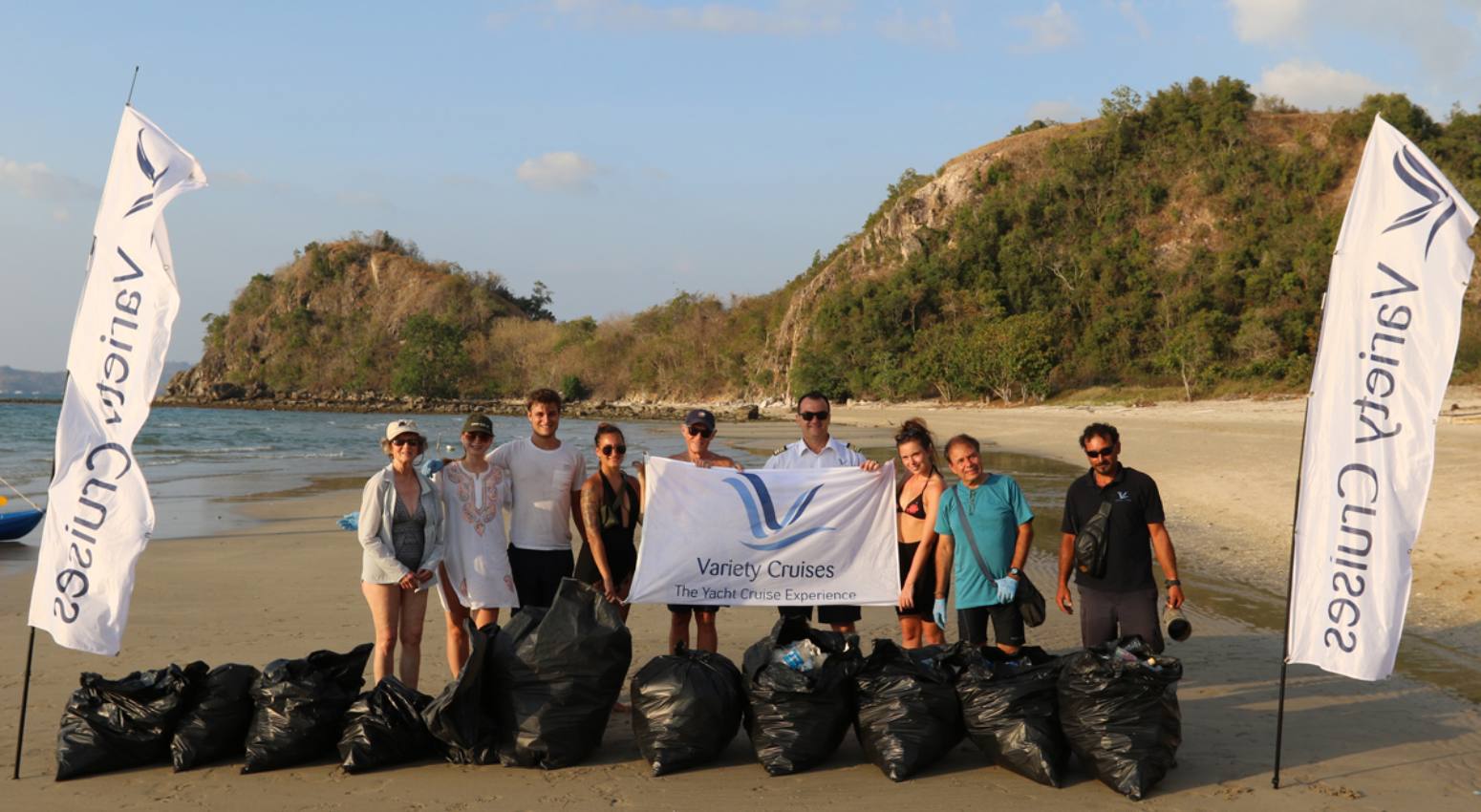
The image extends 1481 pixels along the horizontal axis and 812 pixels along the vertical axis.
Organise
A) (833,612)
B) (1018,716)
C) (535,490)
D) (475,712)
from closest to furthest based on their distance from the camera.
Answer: (1018,716) → (475,712) → (535,490) → (833,612)

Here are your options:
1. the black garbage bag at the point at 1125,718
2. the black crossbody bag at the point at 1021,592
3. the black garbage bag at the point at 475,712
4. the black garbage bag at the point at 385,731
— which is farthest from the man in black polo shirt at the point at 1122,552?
the black garbage bag at the point at 385,731

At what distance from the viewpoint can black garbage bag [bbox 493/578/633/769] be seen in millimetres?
4758

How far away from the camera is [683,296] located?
90.8 m

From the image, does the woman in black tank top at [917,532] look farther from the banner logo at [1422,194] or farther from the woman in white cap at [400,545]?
the woman in white cap at [400,545]

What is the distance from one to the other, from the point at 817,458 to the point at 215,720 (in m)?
3.20

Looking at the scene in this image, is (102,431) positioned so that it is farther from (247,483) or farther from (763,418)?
(763,418)

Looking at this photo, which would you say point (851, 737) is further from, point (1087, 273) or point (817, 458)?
point (1087, 273)

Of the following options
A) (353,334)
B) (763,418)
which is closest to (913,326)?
(763,418)

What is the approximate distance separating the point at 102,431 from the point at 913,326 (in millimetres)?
58905

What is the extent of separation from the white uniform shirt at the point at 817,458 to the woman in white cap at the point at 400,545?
1856mm

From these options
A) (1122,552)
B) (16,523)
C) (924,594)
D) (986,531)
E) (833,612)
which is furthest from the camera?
(16,523)

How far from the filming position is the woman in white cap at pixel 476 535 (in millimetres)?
5383

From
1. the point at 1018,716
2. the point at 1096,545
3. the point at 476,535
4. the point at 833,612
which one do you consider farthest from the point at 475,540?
the point at 1096,545

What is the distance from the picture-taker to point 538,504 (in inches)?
217
